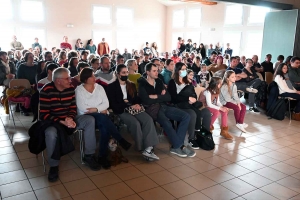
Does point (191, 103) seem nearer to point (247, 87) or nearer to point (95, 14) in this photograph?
point (247, 87)

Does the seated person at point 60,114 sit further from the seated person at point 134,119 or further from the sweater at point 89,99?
the seated person at point 134,119

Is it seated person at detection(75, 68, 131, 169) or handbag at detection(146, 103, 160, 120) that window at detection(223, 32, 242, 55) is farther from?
seated person at detection(75, 68, 131, 169)

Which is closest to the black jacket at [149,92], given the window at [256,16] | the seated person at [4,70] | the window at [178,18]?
the seated person at [4,70]

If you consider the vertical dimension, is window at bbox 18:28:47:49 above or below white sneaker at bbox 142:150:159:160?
above

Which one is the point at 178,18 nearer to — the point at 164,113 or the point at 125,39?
the point at 125,39

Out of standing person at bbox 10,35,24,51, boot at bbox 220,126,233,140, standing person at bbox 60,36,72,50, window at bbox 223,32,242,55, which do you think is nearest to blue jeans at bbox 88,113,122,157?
boot at bbox 220,126,233,140

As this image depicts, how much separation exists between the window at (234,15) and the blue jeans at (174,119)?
31.8 ft

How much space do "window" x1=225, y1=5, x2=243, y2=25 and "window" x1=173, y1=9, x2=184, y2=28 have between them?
2952 millimetres

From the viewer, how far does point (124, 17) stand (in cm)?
1426

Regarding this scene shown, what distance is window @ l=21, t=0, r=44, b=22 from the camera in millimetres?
11711

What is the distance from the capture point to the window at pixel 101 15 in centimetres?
1340

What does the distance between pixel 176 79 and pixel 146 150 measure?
1.18 meters

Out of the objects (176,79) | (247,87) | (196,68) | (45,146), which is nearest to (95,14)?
(196,68)

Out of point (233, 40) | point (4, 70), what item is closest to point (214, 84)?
point (4, 70)
